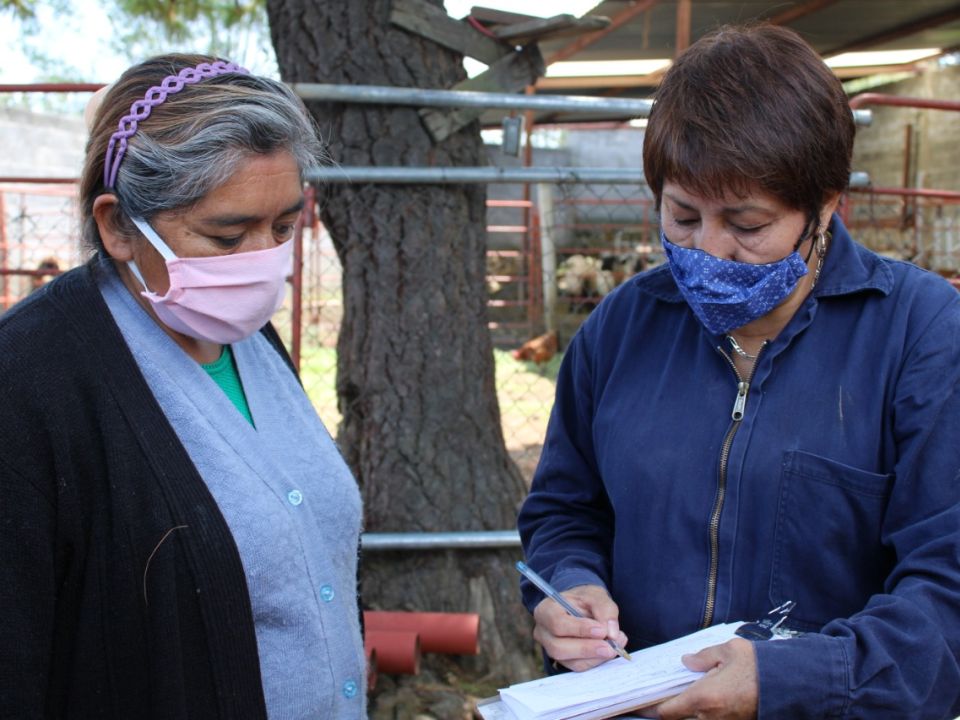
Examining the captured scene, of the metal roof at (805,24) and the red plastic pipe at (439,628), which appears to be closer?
the red plastic pipe at (439,628)

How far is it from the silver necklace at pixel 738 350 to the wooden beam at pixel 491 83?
1860 mm

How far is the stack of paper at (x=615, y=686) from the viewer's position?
1359 mm

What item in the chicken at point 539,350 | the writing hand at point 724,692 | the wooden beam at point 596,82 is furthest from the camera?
the wooden beam at point 596,82

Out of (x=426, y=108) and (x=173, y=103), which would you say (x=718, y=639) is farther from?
(x=426, y=108)

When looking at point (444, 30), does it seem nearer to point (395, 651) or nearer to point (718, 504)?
point (395, 651)

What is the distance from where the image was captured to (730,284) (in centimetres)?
152

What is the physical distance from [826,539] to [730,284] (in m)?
0.42

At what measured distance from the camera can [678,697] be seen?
1.33m

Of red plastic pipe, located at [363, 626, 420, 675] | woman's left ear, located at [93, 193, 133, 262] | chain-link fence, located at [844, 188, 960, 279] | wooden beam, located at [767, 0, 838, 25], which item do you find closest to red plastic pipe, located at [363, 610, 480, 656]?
red plastic pipe, located at [363, 626, 420, 675]

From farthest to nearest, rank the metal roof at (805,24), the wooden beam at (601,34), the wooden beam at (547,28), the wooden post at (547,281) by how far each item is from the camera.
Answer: the wooden post at (547,281) < the metal roof at (805,24) < the wooden beam at (601,34) < the wooden beam at (547,28)

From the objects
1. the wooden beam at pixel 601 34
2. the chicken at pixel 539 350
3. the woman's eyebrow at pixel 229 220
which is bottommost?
the chicken at pixel 539 350

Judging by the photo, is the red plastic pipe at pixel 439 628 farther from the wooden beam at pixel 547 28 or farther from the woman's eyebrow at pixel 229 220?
the wooden beam at pixel 547 28

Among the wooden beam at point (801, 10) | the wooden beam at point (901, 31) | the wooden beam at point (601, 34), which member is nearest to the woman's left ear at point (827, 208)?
the wooden beam at point (601, 34)

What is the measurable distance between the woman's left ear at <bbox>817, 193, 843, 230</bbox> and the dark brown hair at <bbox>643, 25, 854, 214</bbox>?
0.01m
